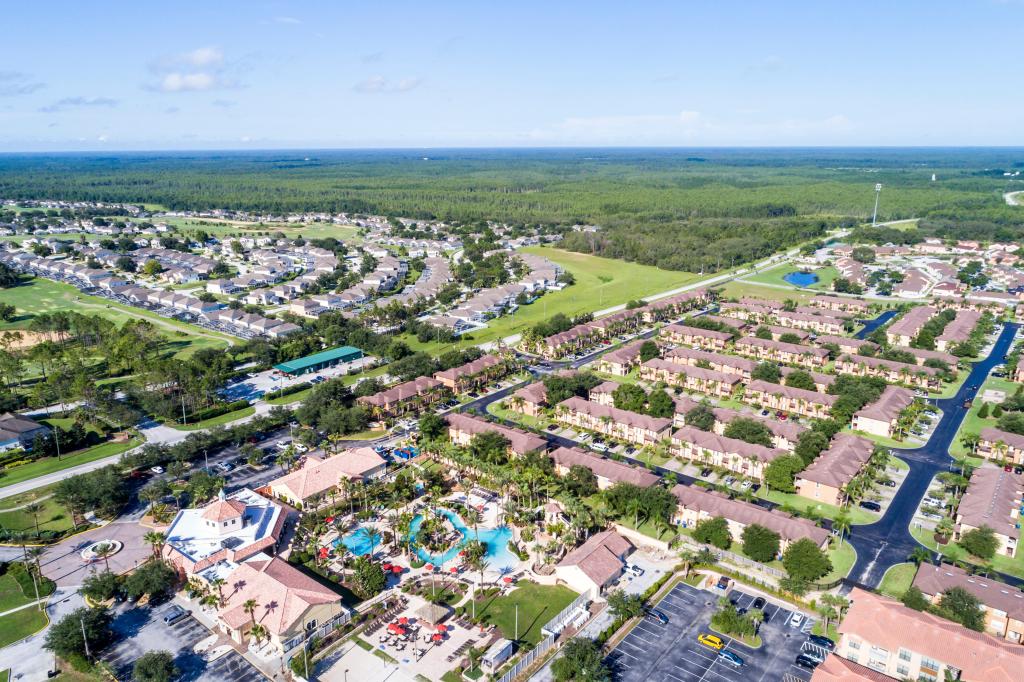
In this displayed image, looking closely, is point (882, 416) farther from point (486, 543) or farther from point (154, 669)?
point (154, 669)

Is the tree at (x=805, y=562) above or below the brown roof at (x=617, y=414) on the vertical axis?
below

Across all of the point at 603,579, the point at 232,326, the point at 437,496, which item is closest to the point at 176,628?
the point at 437,496

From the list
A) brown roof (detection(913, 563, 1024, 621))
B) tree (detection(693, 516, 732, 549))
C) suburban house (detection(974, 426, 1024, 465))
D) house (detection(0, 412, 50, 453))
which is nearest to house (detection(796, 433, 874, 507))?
brown roof (detection(913, 563, 1024, 621))

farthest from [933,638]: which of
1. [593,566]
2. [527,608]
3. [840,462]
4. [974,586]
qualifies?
[527,608]

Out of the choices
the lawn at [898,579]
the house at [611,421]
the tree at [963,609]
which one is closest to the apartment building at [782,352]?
the house at [611,421]

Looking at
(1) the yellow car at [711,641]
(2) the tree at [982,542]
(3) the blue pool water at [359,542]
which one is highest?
(2) the tree at [982,542]

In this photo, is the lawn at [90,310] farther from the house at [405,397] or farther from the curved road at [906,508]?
the curved road at [906,508]

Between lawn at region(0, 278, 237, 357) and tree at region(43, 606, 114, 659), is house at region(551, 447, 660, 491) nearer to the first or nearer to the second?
tree at region(43, 606, 114, 659)

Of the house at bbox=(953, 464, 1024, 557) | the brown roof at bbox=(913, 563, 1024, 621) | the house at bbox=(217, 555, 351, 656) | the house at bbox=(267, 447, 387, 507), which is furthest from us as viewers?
the house at bbox=(267, 447, 387, 507)
